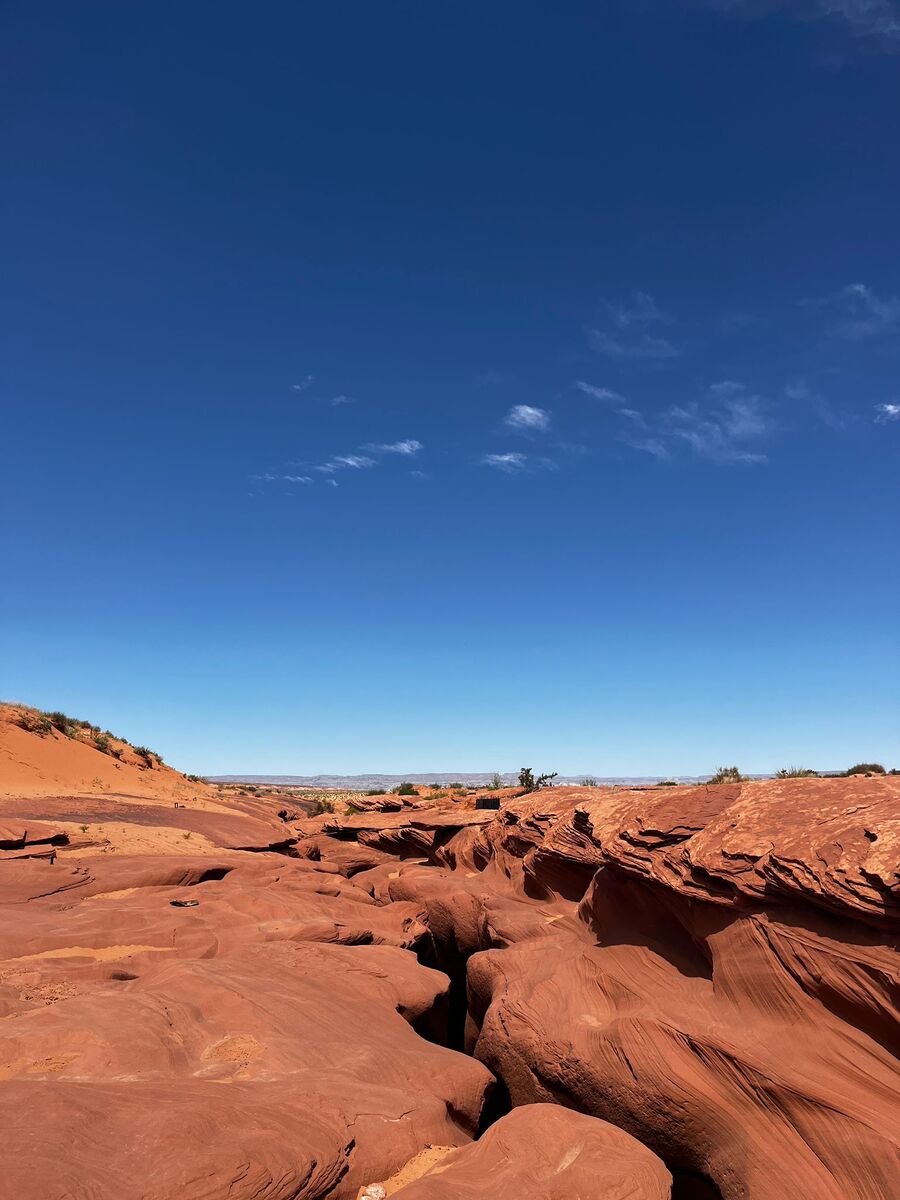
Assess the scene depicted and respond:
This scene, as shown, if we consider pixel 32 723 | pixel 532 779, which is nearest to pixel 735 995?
pixel 532 779

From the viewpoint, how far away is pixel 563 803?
18.1m

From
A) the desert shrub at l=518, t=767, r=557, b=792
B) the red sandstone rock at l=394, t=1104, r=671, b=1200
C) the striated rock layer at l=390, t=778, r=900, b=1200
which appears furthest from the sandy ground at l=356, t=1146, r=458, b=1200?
the desert shrub at l=518, t=767, r=557, b=792

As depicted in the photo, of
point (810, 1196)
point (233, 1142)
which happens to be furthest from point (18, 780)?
point (810, 1196)

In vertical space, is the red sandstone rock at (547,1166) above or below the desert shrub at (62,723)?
below

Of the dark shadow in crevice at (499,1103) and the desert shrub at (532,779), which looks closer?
the dark shadow in crevice at (499,1103)

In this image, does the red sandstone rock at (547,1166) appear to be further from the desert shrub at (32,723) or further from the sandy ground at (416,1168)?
the desert shrub at (32,723)

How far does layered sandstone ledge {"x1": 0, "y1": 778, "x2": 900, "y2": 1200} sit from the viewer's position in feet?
17.8

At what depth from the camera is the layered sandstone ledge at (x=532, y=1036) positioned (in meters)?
5.42

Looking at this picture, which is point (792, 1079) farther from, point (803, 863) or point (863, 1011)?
point (803, 863)

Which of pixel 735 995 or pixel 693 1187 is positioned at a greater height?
pixel 735 995

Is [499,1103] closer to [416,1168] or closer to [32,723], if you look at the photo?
[416,1168]

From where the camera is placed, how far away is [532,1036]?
9.08 metres

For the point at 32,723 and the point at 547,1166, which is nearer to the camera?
the point at 547,1166

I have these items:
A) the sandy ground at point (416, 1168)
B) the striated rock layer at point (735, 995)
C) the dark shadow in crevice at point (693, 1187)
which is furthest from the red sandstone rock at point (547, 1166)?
the dark shadow in crevice at point (693, 1187)
